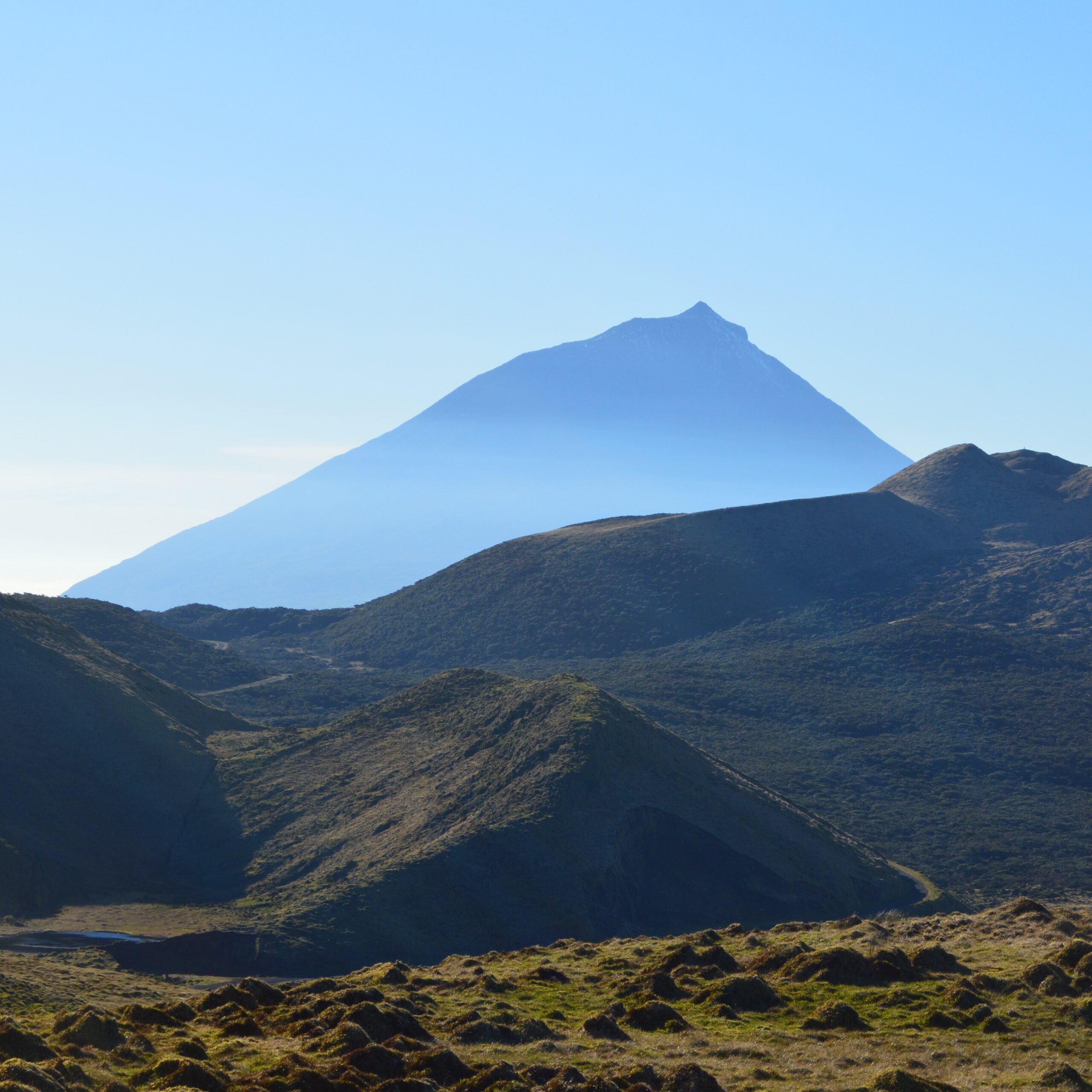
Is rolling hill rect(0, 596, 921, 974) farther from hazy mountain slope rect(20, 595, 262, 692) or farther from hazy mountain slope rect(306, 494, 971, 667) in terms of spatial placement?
hazy mountain slope rect(306, 494, 971, 667)

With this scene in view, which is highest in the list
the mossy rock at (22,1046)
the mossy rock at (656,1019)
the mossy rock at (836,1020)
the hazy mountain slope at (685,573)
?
the hazy mountain slope at (685,573)

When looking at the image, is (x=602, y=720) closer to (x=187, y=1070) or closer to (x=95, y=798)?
(x=95, y=798)

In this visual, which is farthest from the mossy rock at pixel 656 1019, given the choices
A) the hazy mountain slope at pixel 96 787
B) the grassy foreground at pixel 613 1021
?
the hazy mountain slope at pixel 96 787

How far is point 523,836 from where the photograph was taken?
53250mm

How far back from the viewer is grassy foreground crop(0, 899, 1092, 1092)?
23.0m

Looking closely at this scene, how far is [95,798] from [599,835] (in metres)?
24.2

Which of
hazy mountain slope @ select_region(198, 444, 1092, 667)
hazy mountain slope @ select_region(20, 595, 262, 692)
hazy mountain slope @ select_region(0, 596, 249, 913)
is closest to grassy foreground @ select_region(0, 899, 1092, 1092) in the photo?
hazy mountain slope @ select_region(0, 596, 249, 913)

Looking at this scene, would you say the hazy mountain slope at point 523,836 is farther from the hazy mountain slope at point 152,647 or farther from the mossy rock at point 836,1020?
the hazy mountain slope at point 152,647

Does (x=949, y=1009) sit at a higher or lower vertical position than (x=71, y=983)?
lower

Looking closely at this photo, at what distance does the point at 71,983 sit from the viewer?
34844mm

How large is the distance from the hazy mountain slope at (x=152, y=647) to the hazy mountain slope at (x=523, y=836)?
1298 inches

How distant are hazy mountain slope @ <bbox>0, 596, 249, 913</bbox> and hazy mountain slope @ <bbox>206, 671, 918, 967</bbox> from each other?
2420 millimetres

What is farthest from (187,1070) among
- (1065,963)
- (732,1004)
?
(1065,963)

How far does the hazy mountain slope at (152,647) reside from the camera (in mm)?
99688
